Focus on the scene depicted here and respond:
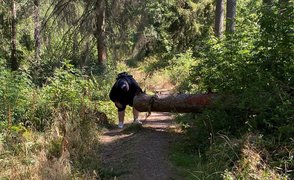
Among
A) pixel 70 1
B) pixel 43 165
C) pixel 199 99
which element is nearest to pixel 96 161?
pixel 43 165

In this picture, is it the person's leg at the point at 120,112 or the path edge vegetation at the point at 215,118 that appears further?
the person's leg at the point at 120,112

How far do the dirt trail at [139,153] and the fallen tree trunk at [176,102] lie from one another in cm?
48

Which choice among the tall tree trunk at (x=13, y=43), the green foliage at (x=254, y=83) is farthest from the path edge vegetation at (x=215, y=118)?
the tall tree trunk at (x=13, y=43)

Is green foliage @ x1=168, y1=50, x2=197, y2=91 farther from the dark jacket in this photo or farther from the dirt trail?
the dirt trail

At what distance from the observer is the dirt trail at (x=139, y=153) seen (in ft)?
19.3

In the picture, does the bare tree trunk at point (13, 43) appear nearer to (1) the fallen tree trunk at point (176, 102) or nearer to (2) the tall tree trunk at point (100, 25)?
(2) the tall tree trunk at point (100, 25)

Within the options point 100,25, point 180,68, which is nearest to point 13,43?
point 100,25

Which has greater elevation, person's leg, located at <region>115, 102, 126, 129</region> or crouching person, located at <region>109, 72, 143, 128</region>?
crouching person, located at <region>109, 72, 143, 128</region>

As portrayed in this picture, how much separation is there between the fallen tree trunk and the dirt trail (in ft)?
1.58

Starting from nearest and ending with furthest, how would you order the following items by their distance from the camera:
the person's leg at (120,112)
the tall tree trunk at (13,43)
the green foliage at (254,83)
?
the green foliage at (254,83) < the person's leg at (120,112) < the tall tree trunk at (13,43)

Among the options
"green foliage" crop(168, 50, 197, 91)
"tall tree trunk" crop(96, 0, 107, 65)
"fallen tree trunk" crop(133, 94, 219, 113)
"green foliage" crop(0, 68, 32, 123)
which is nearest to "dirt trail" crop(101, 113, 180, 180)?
"fallen tree trunk" crop(133, 94, 219, 113)

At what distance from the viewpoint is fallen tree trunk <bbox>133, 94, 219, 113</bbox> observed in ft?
24.2

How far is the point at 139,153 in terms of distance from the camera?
21.7 ft

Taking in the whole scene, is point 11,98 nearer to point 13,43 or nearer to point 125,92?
point 125,92
